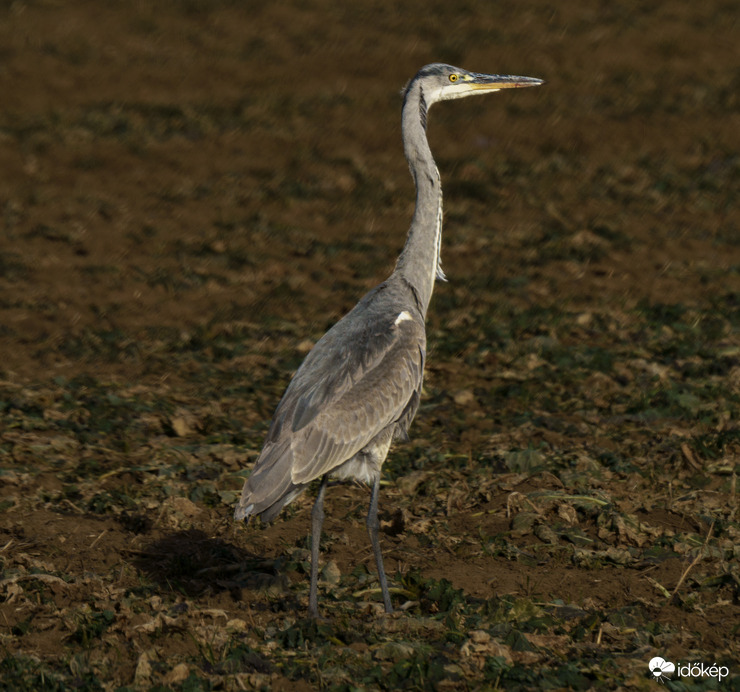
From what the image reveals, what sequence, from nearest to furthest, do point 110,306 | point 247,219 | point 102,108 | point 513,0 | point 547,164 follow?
1. point 110,306
2. point 247,219
3. point 547,164
4. point 102,108
5. point 513,0

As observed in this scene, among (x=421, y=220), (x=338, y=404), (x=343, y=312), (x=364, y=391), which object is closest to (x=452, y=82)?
(x=421, y=220)

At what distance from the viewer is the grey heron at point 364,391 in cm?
569

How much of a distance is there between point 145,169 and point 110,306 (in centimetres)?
376

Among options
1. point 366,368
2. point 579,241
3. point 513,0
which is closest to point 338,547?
point 366,368

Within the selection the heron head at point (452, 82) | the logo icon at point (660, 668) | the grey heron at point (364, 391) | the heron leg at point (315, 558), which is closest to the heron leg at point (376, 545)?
the grey heron at point (364, 391)

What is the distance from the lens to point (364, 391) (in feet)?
20.2

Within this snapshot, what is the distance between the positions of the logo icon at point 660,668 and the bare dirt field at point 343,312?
5 centimetres

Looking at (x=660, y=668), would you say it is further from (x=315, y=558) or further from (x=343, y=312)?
(x=343, y=312)

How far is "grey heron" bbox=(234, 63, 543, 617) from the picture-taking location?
5.69 m

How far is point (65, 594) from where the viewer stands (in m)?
5.57

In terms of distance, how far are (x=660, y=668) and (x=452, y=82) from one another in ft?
12.7

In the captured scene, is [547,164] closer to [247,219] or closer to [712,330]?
[247,219]

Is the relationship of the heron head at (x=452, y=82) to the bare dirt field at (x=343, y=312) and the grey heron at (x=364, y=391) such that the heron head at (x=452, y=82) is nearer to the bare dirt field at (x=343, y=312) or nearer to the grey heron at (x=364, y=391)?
the grey heron at (x=364, y=391)

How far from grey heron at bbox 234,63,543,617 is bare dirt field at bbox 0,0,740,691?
0.49 metres
